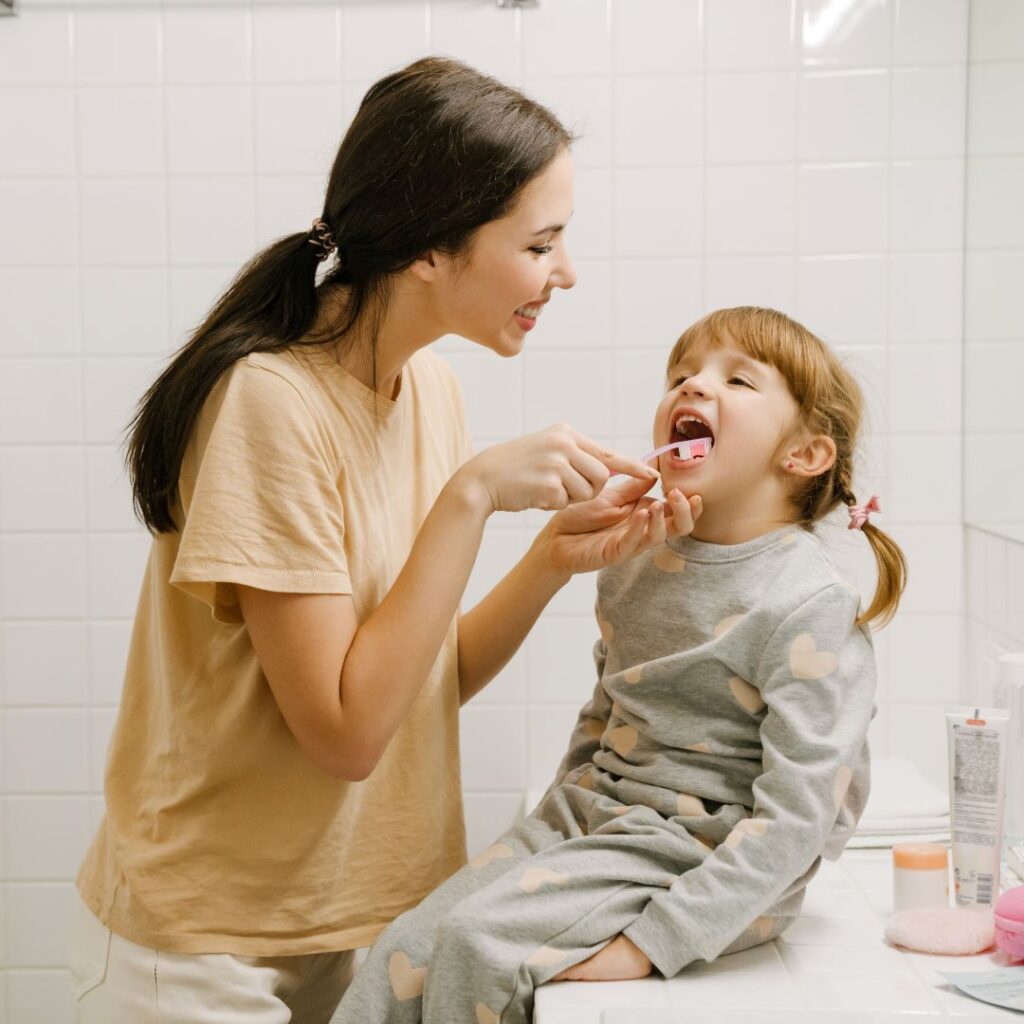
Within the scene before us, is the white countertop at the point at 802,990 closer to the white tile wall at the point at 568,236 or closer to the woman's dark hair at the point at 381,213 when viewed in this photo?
the woman's dark hair at the point at 381,213

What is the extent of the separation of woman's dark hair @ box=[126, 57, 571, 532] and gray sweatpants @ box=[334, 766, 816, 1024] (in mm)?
437

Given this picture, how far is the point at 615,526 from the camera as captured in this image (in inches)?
50.7

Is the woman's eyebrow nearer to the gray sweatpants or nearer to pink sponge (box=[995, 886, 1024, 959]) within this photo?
the gray sweatpants

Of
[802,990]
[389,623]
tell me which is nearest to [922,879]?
[802,990]

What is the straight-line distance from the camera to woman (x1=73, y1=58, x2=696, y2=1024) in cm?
111

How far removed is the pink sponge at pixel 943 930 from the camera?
3.74 ft

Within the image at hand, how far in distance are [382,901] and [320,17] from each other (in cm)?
130

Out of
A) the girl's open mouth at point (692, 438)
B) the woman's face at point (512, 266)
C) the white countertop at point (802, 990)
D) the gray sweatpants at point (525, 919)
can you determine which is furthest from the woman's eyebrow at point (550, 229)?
the white countertop at point (802, 990)

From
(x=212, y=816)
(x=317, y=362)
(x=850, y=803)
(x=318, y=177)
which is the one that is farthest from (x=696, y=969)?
(x=318, y=177)

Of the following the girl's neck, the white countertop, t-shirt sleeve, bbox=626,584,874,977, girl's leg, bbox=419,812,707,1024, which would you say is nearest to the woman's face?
the girl's neck

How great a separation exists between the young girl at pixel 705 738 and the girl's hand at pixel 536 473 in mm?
135

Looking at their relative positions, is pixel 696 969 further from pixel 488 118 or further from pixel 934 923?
pixel 488 118

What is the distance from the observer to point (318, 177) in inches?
76.2

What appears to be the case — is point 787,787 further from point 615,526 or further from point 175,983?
point 175,983
